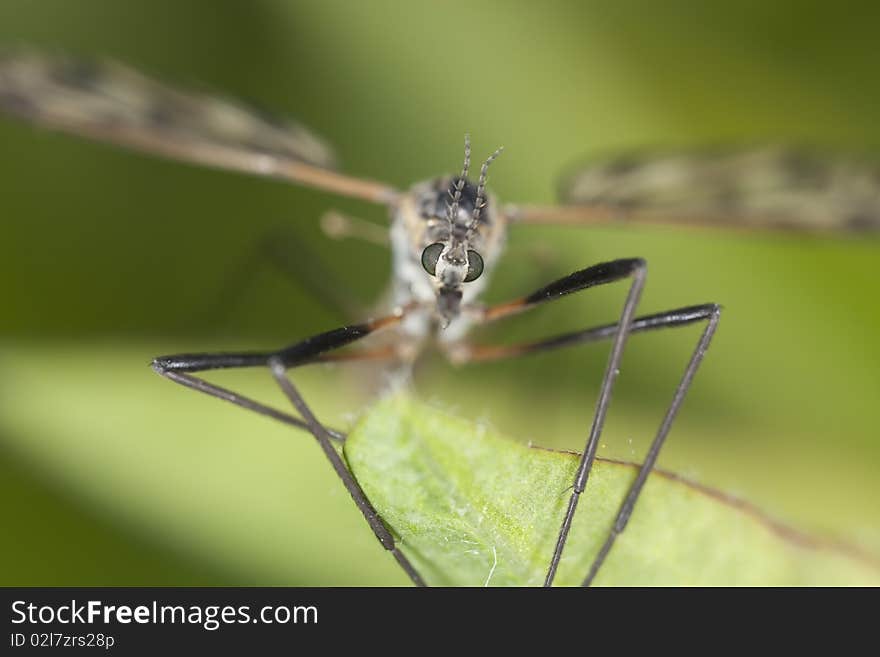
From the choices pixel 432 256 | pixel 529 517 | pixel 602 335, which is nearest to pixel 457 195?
pixel 432 256

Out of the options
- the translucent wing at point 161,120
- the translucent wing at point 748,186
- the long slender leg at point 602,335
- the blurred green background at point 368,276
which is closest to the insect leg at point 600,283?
the long slender leg at point 602,335

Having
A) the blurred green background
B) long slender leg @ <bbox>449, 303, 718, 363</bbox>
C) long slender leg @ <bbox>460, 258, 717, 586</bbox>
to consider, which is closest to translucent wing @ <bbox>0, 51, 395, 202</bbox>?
the blurred green background

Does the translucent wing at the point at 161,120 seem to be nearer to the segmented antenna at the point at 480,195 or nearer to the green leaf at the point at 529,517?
the segmented antenna at the point at 480,195

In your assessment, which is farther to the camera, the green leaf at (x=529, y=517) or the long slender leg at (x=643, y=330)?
the long slender leg at (x=643, y=330)

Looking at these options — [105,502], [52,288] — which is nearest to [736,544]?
[105,502]

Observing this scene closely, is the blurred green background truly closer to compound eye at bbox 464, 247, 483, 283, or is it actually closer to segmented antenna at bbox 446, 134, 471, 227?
compound eye at bbox 464, 247, 483, 283

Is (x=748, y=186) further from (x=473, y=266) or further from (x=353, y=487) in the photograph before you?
(x=353, y=487)
